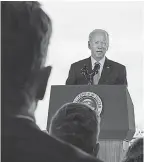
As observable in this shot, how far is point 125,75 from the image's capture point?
195cm

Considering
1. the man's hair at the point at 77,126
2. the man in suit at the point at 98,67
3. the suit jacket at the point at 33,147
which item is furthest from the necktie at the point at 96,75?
the suit jacket at the point at 33,147

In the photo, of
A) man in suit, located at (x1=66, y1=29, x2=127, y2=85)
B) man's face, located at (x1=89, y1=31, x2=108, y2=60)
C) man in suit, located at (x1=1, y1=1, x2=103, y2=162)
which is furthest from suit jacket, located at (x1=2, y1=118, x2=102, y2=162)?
man's face, located at (x1=89, y1=31, x2=108, y2=60)

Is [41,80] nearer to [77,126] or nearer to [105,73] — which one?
[77,126]

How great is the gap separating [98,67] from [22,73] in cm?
64

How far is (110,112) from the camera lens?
181 cm

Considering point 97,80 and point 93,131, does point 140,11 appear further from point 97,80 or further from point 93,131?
point 93,131

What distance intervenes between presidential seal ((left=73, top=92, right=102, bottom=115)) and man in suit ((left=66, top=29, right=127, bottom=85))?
0.39ft

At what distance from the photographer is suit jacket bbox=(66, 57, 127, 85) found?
1.93 metres

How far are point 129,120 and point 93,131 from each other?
0.30 metres

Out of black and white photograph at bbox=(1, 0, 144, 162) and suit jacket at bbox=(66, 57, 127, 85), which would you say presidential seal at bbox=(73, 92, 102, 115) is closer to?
black and white photograph at bbox=(1, 0, 144, 162)

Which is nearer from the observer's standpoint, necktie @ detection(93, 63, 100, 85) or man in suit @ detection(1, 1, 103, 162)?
man in suit @ detection(1, 1, 103, 162)

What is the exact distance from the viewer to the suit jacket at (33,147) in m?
1.27

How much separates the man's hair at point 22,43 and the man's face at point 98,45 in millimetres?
479

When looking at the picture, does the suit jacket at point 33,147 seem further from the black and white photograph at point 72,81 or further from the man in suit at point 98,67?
the man in suit at point 98,67
